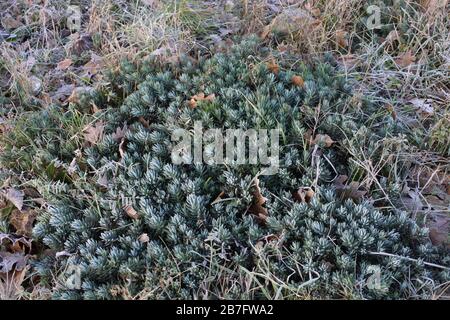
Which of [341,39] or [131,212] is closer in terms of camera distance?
[131,212]

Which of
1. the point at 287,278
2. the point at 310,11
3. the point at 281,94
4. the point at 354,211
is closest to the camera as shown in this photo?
the point at 287,278

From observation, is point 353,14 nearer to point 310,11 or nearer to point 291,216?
point 310,11

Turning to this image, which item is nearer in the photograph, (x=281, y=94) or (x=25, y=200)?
(x=25, y=200)

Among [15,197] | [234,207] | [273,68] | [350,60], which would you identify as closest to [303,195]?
[234,207]

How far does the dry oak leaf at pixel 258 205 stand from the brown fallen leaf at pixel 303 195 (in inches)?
7.2

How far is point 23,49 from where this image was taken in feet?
13.5

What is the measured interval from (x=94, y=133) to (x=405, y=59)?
2.28 meters

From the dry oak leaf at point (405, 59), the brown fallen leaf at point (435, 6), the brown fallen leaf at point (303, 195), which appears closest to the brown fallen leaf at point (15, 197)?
the brown fallen leaf at point (303, 195)

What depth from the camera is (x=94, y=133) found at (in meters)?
3.10

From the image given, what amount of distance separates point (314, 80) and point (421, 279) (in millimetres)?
1412

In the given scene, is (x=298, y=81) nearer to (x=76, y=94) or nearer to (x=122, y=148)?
(x=122, y=148)

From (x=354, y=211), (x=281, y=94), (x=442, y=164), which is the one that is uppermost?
(x=281, y=94)

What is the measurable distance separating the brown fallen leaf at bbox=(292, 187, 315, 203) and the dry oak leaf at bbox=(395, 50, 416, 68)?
1616 millimetres
